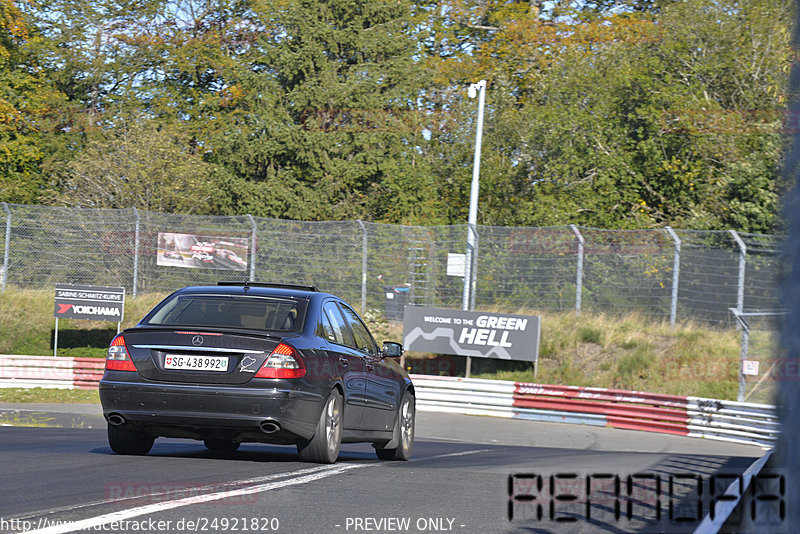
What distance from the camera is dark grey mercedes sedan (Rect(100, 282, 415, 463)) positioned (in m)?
7.94

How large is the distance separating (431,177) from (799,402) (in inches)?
1506

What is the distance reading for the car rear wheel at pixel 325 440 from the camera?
27.3ft

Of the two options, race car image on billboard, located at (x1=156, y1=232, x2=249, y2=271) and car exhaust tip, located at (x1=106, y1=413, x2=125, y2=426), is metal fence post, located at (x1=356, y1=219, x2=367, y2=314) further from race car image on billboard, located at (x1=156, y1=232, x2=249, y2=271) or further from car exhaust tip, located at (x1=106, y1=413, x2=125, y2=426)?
car exhaust tip, located at (x1=106, y1=413, x2=125, y2=426)

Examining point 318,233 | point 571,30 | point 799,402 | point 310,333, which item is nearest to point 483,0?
point 571,30

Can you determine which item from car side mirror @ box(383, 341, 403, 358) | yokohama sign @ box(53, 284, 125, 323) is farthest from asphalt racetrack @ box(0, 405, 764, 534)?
yokohama sign @ box(53, 284, 125, 323)

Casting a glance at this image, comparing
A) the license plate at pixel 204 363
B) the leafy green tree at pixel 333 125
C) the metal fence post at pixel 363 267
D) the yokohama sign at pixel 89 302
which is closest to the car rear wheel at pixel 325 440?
the license plate at pixel 204 363

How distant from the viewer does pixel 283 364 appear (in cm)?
801

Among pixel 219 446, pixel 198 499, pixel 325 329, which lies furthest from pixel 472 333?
pixel 198 499

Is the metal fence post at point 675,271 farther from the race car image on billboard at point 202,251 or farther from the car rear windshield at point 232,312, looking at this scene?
the car rear windshield at point 232,312

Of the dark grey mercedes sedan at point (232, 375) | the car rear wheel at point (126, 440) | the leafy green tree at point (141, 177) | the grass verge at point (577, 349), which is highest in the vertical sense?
the leafy green tree at point (141, 177)

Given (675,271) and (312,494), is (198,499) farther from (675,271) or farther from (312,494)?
(675,271)

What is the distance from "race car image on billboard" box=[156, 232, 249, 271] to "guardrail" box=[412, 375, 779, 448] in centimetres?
641

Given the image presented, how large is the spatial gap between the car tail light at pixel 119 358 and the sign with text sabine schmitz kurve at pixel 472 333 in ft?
55.6

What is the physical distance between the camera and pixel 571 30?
1805 inches
